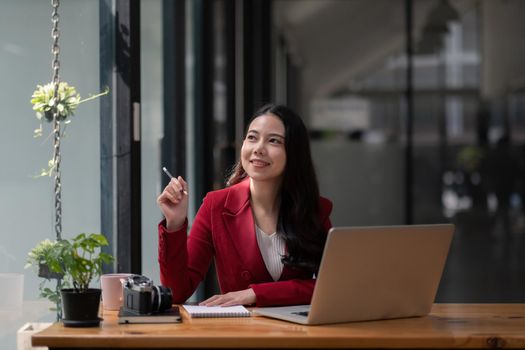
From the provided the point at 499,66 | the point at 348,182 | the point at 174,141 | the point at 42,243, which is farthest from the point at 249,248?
the point at 499,66

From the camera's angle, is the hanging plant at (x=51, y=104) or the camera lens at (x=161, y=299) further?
the hanging plant at (x=51, y=104)

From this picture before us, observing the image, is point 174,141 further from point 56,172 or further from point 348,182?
point 348,182

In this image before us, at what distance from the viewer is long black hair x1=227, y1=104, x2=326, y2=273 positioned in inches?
121

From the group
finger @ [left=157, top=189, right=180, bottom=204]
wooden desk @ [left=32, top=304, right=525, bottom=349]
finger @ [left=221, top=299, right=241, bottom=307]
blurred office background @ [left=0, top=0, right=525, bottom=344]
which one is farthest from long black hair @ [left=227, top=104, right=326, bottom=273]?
blurred office background @ [left=0, top=0, right=525, bottom=344]

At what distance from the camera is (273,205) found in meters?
3.18

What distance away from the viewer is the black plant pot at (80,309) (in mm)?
2391

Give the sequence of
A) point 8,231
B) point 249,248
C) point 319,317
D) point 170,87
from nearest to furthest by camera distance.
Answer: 1. point 319,317
2. point 8,231
3. point 249,248
4. point 170,87

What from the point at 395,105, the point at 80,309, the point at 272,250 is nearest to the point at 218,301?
the point at 272,250

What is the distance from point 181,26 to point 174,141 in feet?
1.98

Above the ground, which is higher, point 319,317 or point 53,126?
point 53,126

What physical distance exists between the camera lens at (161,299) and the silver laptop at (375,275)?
0.81 ft

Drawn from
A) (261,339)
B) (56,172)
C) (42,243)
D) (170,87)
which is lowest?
(261,339)

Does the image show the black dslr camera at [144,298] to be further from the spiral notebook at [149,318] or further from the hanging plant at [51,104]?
the hanging plant at [51,104]

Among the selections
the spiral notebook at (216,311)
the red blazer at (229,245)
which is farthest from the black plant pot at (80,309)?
the red blazer at (229,245)
